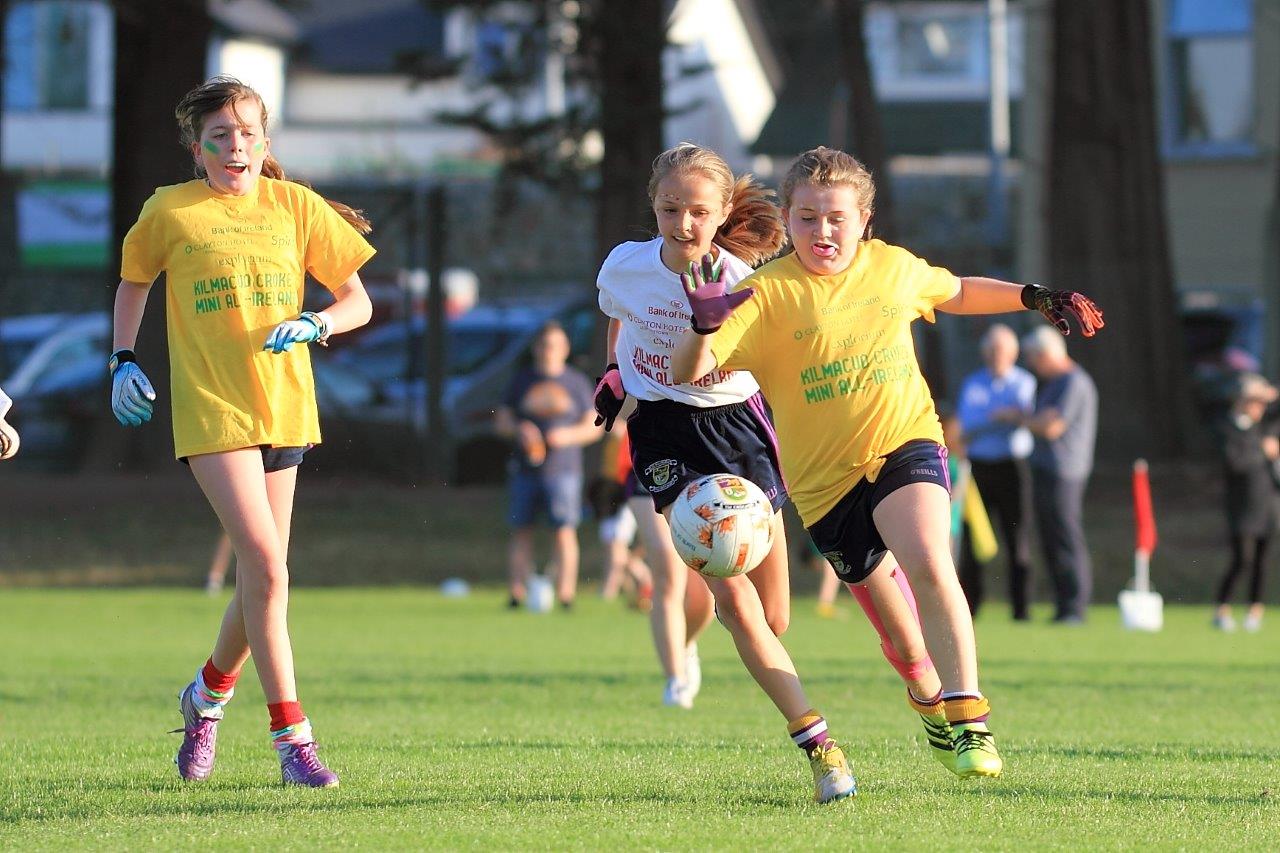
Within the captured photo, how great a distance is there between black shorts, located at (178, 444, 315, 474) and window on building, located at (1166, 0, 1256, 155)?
1009 inches

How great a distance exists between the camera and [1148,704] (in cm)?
967

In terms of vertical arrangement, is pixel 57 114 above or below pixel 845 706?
above

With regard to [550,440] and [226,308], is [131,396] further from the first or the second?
[550,440]

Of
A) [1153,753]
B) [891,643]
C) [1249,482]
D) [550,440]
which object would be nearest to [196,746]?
[891,643]

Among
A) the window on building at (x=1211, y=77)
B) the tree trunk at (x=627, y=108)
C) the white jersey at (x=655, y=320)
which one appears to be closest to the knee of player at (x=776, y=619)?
the white jersey at (x=655, y=320)

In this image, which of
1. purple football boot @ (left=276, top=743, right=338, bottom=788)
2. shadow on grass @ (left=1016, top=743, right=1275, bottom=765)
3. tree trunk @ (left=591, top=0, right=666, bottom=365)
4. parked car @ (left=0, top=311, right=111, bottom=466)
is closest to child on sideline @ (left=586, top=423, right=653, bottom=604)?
tree trunk @ (left=591, top=0, right=666, bottom=365)

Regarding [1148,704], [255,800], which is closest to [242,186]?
[255,800]

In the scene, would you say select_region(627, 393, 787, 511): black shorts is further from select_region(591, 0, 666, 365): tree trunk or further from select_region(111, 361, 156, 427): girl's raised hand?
select_region(591, 0, 666, 365): tree trunk

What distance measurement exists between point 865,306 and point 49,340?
21.8m

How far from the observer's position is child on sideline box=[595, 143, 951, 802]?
6242mm

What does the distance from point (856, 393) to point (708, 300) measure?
0.65 metres

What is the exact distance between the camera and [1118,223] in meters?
22.0

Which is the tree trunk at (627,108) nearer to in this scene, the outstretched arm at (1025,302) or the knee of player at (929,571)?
the outstretched arm at (1025,302)

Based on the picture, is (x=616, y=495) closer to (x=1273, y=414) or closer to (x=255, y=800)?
(x=1273, y=414)
